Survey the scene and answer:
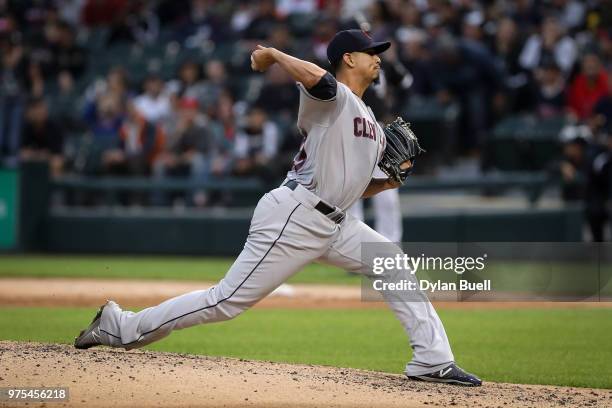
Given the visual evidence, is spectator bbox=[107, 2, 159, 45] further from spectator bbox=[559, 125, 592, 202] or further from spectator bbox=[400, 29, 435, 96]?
spectator bbox=[559, 125, 592, 202]

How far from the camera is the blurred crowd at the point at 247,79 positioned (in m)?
14.9

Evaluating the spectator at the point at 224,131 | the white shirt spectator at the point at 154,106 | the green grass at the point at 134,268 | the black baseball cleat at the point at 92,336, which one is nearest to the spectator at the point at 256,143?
the spectator at the point at 224,131

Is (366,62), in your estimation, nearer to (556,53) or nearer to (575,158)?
(575,158)

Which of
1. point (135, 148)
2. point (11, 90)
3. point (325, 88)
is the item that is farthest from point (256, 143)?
point (325, 88)

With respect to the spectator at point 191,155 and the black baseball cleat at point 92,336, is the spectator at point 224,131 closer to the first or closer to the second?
the spectator at point 191,155

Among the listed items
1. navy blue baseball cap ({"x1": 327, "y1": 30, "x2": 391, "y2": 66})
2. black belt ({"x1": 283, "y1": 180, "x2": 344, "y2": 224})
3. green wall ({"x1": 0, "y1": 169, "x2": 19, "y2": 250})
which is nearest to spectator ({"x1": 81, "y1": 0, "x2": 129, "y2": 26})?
green wall ({"x1": 0, "y1": 169, "x2": 19, "y2": 250})

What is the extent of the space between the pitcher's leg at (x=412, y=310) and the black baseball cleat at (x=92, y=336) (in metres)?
1.31

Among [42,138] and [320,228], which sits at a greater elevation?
[42,138]

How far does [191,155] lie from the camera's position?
15367mm

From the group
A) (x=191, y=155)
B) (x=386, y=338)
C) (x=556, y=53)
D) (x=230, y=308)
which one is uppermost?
(x=556, y=53)

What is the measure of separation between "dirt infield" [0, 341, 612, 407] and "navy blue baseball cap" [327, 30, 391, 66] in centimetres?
177

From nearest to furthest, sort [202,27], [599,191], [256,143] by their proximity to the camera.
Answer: [599,191] → [256,143] → [202,27]

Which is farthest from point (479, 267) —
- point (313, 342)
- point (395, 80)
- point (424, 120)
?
point (424, 120)

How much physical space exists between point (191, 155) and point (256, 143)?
986mm
